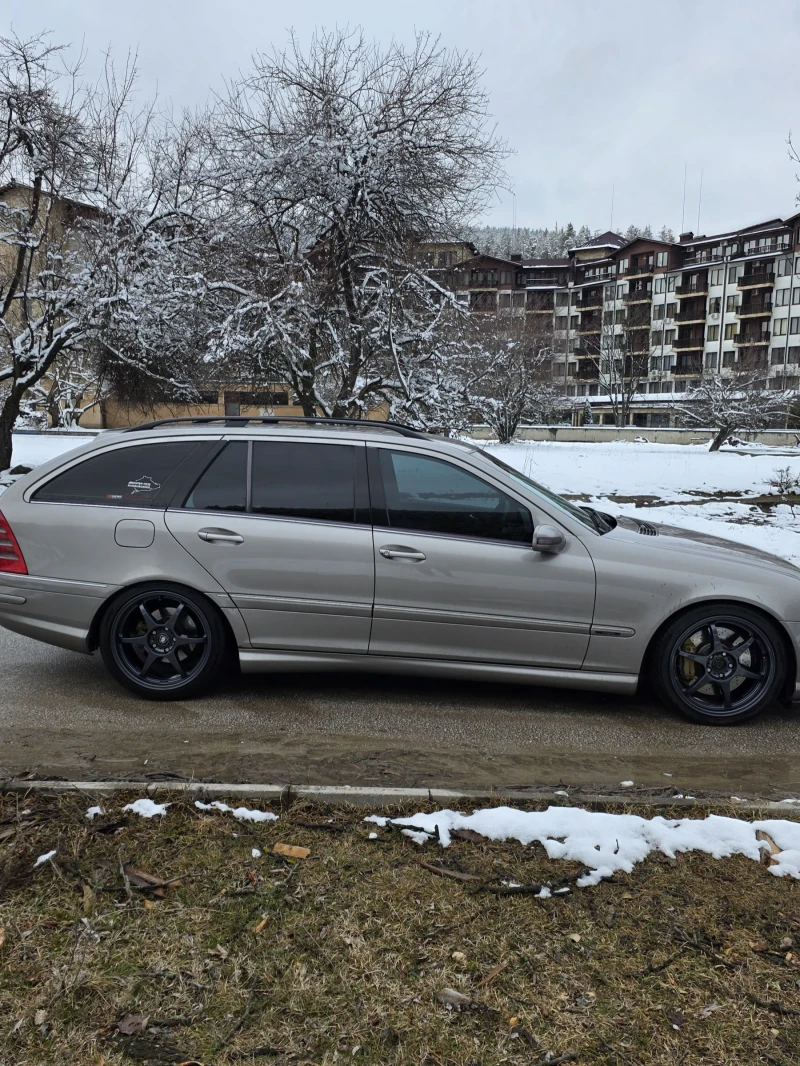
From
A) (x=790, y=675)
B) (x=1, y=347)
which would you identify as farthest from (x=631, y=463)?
(x=790, y=675)

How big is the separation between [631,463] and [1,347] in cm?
1871

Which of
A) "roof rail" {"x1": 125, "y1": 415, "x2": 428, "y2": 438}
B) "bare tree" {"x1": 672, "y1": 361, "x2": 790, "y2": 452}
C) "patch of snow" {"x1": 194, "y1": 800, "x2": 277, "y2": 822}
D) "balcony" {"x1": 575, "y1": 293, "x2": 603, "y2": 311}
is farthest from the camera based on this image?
"balcony" {"x1": 575, "y1": 293, "x2": 603, "y2": 311}

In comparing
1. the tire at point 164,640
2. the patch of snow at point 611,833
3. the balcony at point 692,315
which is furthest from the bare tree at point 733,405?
the balcony at point 692,315

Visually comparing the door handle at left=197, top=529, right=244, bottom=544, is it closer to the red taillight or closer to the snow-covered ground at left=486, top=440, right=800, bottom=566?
the red taillight

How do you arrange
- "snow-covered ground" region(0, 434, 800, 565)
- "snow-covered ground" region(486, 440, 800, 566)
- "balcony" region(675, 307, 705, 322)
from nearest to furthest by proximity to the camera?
"snow-covered ground" region(486, 440, 800, 566) → "snow-covered ground" region(0, 434, 800, 565) → "balcony" region(675, 307, 705, 322)

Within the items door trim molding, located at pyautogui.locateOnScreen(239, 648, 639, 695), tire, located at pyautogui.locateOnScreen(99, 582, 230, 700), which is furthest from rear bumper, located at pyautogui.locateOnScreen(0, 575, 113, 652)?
door trim molding, located at pyautogui.locateOnScreen(239, 648, 639, 695)

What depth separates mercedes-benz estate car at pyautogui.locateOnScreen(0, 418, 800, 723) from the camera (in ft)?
14.4

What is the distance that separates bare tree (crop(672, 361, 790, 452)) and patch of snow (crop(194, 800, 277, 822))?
111 feet

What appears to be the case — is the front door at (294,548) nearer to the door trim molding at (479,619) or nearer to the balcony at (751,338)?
the door trim molding at (479,619)

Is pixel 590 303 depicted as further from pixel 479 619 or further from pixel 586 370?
pixel 479 619

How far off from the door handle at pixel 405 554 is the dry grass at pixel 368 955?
5.88 feet

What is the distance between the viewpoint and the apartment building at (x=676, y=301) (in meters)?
75.3

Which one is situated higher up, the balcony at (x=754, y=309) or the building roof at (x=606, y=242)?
the building roof at (x=606, y=242)

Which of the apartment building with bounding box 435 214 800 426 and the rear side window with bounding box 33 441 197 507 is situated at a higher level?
the apartment building with bounding box 435 214 800 426
